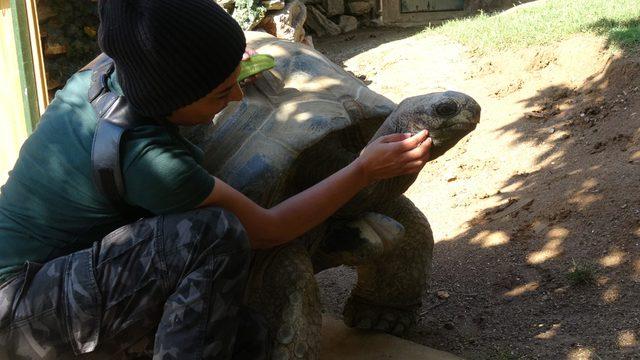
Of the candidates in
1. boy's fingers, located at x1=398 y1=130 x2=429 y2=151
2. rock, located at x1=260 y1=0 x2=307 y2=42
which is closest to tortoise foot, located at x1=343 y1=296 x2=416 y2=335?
boy's fingers, located at x1=398 y1=130 x2=429 y2=151

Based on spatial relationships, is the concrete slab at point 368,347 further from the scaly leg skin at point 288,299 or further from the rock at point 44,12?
the rock at point 44,12

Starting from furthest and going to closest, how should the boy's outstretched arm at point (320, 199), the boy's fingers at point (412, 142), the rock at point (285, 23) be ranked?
the rock at point (285, 23) → the boy's fingers at point (412, 142) → the boy's outstretched arm at point (320, 199)

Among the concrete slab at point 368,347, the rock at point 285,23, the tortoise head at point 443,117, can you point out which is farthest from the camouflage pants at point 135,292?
the rock at point 285,23

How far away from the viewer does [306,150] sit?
9.09 feet

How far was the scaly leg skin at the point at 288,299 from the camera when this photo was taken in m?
2.55

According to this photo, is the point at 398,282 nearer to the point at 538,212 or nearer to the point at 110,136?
the point at 538,212

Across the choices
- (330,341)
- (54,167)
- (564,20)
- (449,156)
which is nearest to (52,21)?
(449,156)

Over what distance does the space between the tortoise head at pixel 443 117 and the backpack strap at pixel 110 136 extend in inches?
37.5

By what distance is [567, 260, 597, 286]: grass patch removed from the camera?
3.49 m

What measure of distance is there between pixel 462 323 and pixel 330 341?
0.63 m

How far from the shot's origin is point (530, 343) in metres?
3.16

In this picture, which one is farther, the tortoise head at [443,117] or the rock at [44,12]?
the rock at [44,12]

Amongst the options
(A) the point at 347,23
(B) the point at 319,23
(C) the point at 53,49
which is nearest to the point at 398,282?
(C) the point at 53,49

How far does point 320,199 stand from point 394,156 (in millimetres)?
275
